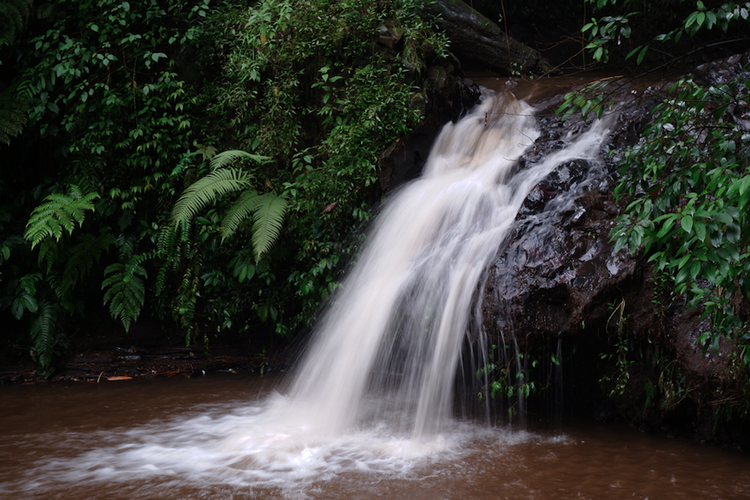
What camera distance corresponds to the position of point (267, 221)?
5.45m

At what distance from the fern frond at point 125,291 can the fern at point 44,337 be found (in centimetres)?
62

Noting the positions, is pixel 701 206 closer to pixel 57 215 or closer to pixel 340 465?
pixel 340 465

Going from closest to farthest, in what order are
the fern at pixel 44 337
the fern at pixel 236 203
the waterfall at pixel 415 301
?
1. the waterfall at pixel 415 301
2. the fern at pixel 236 203
3. the fern at pixel 44 337

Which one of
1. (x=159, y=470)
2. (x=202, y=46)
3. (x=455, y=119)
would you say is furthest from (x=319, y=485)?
(x=202, y=46)

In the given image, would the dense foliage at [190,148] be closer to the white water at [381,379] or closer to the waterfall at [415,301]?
the waterfall at [415,301]

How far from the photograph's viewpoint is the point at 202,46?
260 inches

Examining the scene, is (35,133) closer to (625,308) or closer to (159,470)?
(159,470)

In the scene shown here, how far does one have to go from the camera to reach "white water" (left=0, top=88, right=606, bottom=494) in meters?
3.67

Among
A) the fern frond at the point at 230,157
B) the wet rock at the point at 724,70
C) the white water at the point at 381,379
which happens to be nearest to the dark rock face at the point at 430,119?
the white water at the point at 381,379

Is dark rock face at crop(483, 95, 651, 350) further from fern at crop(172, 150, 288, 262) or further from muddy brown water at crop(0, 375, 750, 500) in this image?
fern at crop(172, 150, 288, 262)

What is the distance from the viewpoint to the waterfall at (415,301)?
4.36 meters

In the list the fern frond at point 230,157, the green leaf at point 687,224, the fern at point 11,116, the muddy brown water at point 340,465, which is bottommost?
the muddy brown water at point 340,465

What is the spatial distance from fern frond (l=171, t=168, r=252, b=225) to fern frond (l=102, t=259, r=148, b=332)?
0.72 metres

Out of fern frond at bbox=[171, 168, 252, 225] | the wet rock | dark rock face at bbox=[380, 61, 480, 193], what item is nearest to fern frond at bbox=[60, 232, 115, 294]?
fern frond at bbox=[171, 168, 252, 225]
